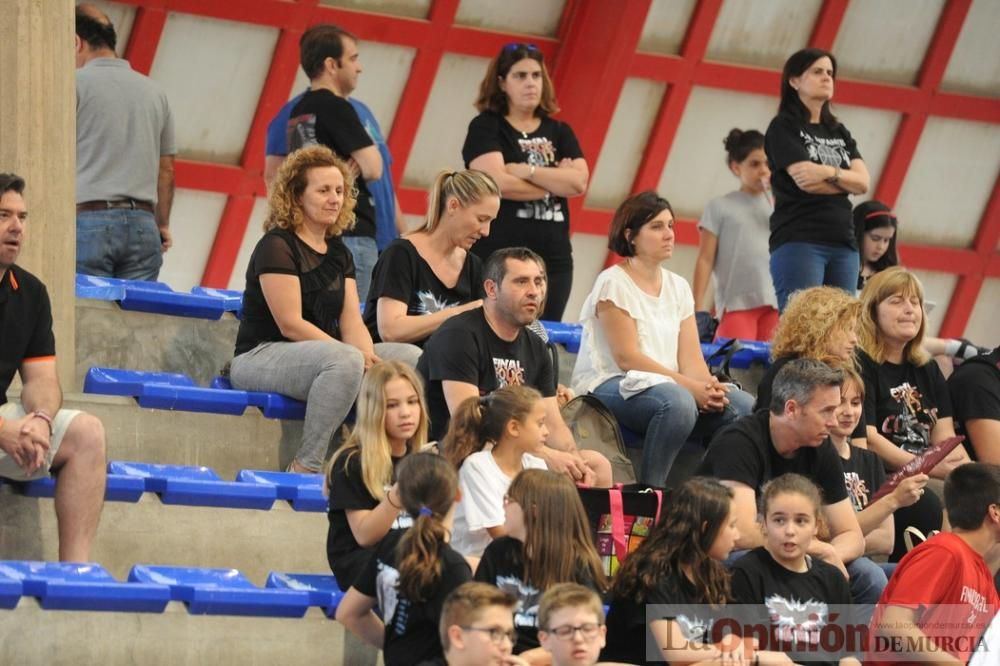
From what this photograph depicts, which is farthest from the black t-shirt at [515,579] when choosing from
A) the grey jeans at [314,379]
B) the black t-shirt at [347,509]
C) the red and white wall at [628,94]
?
the red and white wall at [628,94]

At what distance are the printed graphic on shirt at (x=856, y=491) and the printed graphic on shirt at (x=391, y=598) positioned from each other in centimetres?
183

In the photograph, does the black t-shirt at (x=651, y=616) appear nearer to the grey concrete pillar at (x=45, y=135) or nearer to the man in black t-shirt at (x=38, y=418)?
the man in black t-shirt at (x=38, y=418)

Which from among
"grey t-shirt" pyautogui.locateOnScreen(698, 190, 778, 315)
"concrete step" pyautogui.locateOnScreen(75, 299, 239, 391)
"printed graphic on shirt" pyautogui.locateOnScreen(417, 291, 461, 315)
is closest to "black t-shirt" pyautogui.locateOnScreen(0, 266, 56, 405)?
"concrete step" pyautogui.locateOnScreen(75, 299, 239, 391)

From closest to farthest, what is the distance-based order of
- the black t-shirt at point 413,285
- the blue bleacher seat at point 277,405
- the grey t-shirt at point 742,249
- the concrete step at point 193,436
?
the concrete step at point 193,436, the blue bleacher seat at point 277,405, the black t-shirt at point 413,285, the grey t-shirt at point 742,249

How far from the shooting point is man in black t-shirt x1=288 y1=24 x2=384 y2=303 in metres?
6.68

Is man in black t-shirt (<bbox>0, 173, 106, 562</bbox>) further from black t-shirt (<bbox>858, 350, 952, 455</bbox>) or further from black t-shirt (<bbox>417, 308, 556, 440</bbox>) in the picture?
black t-shirt (<bbox>858, 350, 952, 455</bbox>)

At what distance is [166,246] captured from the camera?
7.16 m

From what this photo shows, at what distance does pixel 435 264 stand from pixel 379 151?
1142mm

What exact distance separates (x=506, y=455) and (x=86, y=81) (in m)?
2.73

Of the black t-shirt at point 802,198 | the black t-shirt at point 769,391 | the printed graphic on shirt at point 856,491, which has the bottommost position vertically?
the printed graphic on shirt at point 856,491

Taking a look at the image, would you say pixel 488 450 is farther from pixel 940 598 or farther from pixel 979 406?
pixel 979 406

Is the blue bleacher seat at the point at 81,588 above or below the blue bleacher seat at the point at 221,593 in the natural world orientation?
below

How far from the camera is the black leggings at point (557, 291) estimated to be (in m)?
6.91

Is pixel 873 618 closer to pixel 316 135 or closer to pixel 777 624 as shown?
pixel 777 624
